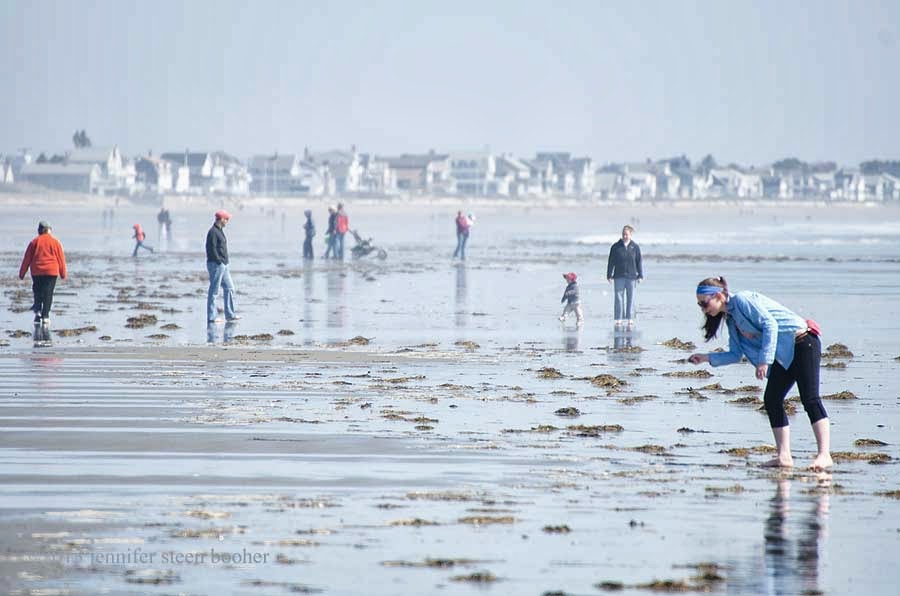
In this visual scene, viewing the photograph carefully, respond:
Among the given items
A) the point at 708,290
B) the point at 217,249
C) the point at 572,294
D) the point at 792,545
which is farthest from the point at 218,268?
the point at 792,545

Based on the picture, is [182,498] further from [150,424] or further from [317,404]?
[317,404]

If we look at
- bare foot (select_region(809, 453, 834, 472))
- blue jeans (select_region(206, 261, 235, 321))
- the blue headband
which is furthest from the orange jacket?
bare foot (select_region(809, 453, 834, 472))

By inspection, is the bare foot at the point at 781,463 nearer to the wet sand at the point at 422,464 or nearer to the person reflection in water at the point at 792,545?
the wet sand at the point at 422,464

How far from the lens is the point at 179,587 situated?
25.6 ft

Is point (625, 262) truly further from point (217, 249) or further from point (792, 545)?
point (792, 545)

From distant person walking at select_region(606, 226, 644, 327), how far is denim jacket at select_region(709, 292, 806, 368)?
548 inches

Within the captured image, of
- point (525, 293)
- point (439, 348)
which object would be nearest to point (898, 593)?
point (439, 348)

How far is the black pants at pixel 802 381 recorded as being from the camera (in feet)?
37.9

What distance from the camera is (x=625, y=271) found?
25.7m

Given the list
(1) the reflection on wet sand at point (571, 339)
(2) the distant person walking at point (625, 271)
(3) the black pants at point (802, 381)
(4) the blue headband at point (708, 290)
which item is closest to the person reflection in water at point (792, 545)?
(3) the black pants at point (802, 381)

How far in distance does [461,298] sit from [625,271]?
25.5 ft

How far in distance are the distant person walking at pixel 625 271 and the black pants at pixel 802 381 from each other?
1381cm

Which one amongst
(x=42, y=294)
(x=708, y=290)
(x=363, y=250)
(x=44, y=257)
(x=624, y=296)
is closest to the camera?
(x=708, y=290)

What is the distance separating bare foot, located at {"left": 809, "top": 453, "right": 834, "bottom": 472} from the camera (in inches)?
451
